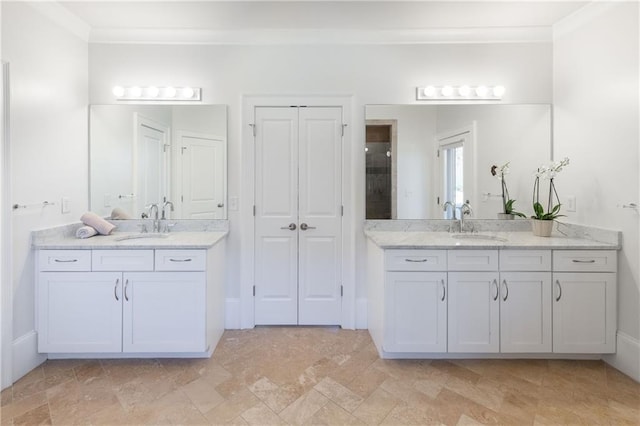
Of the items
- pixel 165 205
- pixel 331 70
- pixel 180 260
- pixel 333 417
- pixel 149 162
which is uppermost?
pixel 331 70

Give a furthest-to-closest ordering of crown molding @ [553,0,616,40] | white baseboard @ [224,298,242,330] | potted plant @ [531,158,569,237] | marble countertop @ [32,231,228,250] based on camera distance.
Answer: white baseboard @ [224,298,242,330], potted plant @ [531,158,569,237], crown molding @ [553,0,616,40], marble countertop @ [32,231,228,250]

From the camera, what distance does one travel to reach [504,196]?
2.91 meters

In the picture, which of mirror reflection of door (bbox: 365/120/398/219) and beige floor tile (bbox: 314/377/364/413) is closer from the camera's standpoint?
beige floor tile (bbox: 314/377/364/413)

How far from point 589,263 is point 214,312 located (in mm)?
2765

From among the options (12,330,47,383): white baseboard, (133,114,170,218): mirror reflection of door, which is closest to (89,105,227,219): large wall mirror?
(133,114,170,218): mirror reflection of door

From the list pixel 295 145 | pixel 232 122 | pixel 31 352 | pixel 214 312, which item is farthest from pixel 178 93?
pixel 31 352

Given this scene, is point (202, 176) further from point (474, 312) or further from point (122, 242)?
point (474, 312)

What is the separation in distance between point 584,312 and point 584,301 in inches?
3.1

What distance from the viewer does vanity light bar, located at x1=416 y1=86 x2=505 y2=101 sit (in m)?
2.87

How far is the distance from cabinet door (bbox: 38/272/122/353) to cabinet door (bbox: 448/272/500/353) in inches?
92.1

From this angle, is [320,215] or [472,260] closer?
[472,260]

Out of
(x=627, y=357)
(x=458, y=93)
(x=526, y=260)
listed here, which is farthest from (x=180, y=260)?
(x=627, y=357)

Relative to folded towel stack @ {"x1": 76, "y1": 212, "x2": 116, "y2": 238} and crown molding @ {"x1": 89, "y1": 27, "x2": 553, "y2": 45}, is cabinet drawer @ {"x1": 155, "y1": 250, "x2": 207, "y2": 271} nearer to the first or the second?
folded towel stack @ {"x1": 76, "y1": 212, "x2": 116, "y2": 238}

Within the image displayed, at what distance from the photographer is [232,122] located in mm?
2914
